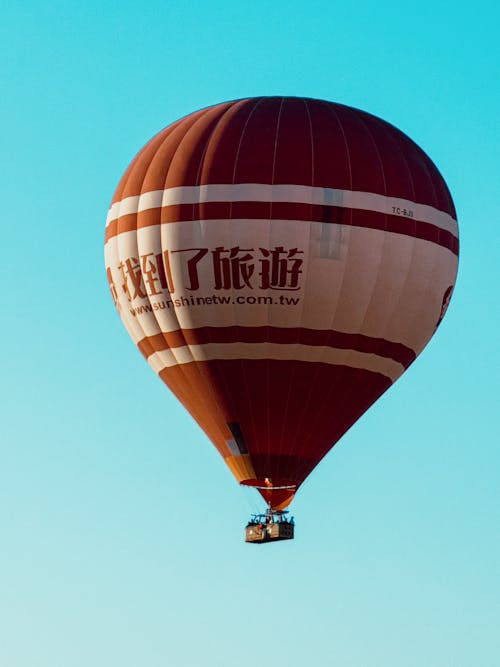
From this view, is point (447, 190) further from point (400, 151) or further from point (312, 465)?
point (312, 465)

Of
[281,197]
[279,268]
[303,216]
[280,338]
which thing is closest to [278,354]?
[280,338]

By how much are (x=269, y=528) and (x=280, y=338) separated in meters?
4.00

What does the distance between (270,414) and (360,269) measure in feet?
11.8

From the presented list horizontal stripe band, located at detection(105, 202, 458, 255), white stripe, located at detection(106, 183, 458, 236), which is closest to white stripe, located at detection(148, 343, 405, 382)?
horizontal stripe band, located at detection(105, 202, 458, 255)

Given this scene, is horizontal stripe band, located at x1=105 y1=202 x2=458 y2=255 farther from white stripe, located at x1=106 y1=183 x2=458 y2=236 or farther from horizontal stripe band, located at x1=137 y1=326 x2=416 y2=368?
horizontal stripe band, located at x1=137 y1=326 x2=416 y2=368

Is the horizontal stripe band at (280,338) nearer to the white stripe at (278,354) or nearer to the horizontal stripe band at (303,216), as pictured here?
the white stripe at (278,354)

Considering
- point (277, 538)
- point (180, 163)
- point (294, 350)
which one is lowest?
point (277, 538)

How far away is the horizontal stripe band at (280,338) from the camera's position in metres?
55.0

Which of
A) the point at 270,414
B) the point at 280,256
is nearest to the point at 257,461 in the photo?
the point at 270,414

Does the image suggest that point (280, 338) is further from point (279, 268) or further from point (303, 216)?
point (303, 216)

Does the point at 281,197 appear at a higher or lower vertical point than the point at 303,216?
higher

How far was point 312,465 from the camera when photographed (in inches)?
2217

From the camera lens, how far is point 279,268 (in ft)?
179

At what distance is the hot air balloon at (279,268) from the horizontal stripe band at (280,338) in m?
0.04
